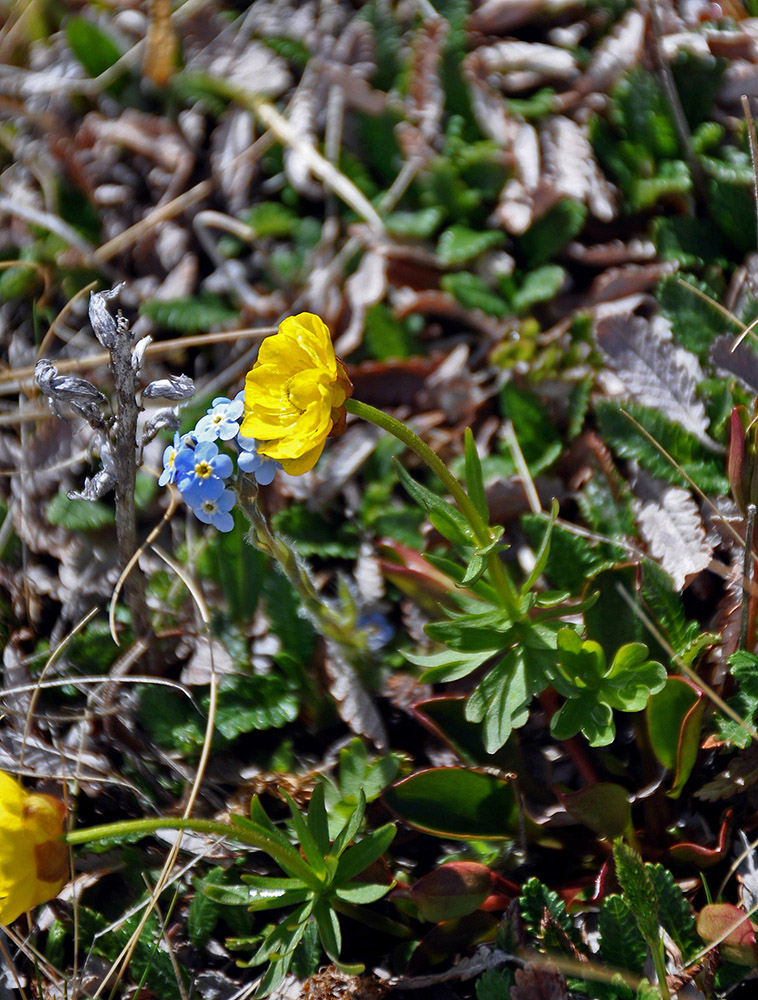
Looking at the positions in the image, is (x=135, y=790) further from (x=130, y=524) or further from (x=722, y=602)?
(x=722, y=602)

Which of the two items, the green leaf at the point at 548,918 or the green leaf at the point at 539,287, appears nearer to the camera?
the green leaf at the point at 548,918

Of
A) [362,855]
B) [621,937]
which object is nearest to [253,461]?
[362,855]

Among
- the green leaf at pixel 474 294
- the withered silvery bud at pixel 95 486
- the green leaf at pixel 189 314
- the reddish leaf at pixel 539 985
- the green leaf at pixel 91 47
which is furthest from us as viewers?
the green leaf at pixel 91 47

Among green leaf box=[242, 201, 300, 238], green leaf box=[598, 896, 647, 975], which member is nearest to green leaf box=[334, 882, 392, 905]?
green leaf box=[598, 896, 647, 975]

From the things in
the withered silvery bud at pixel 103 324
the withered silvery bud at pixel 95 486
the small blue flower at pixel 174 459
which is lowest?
the withered silvery bud at pixel 95 486

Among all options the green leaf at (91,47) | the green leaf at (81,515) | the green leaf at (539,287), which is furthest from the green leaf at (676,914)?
the green leaf at (91,47)

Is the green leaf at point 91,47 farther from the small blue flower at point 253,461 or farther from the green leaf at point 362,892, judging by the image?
the green leaf at point 362,892
